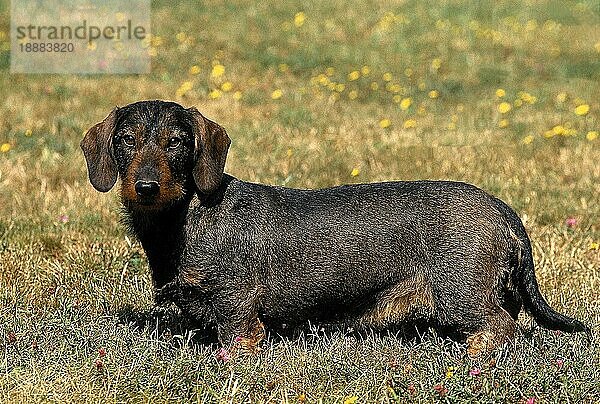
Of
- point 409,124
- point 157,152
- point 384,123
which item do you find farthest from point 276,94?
point 157,152

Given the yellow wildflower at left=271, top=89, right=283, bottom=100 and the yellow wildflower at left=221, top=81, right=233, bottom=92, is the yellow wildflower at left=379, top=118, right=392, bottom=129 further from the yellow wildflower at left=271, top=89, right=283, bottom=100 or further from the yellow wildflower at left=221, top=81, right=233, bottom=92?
the yellow wildflower at left=221, top=81, right=233, bottom=92

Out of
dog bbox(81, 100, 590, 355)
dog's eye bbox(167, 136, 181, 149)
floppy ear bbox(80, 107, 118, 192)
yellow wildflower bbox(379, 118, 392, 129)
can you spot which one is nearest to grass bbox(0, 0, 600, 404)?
yellow wildflower bbox(379, 118, 392, 129)

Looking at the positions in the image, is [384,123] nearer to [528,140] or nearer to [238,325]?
[528,140]

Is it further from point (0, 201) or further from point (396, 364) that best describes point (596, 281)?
point (0, 201)

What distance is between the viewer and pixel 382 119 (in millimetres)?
11391

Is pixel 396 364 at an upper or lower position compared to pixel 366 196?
lower

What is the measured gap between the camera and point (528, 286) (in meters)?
5.13

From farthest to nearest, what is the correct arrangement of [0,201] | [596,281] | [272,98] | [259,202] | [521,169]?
[272,98], [521,169], [0,201], [596,281], [259,202]

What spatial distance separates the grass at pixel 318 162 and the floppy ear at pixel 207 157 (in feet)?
2.64

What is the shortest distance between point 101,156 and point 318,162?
4383 millimetres

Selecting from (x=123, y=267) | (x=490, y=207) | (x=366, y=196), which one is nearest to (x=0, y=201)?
(x=123, y=267)

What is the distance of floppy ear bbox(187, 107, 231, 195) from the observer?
193 inches

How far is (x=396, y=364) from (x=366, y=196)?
2.95 ft

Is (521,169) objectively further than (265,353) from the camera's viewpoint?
Yes
